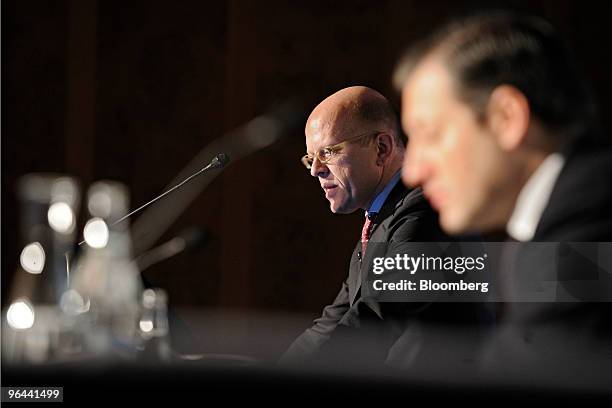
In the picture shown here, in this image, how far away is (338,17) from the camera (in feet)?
14.3

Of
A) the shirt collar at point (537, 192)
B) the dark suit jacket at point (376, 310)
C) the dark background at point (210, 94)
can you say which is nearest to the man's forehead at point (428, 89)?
the shirt collar at point (537, 192)

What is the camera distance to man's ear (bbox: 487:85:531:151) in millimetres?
1074

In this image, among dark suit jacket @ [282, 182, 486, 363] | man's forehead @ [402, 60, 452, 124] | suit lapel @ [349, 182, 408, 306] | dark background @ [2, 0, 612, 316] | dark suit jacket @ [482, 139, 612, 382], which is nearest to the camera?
dark suit jacket @ [482, 139, 612, 382]

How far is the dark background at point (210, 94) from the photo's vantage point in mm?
4316

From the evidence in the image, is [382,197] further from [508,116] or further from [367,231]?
[508,116]

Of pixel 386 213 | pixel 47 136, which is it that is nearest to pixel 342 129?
pixel 386 213

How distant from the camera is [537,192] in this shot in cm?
109

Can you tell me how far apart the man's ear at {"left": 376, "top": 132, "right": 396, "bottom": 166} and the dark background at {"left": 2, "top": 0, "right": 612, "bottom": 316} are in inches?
82.3

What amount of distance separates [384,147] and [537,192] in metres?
1.14

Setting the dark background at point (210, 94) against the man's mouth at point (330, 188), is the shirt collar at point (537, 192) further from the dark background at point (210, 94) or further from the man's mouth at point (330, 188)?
the dark background at point (210, 94)

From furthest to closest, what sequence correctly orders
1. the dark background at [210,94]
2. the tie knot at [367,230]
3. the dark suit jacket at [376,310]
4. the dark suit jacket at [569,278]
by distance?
the dark background at [210,94] → the tie knot at [367,230] → the dark suit jacket at [376,310] → the dark suit jacket at [569,278]

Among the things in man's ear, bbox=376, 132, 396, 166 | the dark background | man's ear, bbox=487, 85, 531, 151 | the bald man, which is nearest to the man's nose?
the bald man

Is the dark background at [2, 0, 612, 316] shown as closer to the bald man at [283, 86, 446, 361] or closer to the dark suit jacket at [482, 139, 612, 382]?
the bald man at [283, 86, 446, 361]

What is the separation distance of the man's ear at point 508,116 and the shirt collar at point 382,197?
110cm
